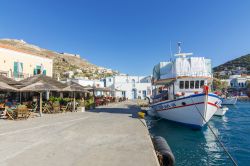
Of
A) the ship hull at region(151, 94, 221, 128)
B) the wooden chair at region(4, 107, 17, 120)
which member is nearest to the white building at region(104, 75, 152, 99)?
the ship hull at region(151, 94, 221, 128)

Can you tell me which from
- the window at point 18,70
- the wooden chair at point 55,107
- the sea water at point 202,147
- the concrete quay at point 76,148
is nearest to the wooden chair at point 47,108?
the wooden chair at point 55,107

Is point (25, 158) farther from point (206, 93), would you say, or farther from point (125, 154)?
point (206, 93)

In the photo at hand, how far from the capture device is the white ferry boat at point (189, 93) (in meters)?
16.8

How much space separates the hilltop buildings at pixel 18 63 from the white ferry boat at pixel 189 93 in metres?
19.5

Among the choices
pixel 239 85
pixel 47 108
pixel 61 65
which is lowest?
pixel 47 108

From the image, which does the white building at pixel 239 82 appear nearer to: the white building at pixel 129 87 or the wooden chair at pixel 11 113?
the white building at pixel 129 87

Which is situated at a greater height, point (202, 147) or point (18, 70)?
point (18, 70)

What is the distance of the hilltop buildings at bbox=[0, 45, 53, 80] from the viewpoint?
2672 cm

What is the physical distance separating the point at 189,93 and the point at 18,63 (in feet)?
74.8

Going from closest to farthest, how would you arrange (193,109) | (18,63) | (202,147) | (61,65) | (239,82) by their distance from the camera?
(202,147), (193,109), (18,63), (239,82), (61,65)

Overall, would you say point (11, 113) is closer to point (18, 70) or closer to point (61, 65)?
point (18, 70)

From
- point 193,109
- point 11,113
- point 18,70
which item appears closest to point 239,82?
point 193,109

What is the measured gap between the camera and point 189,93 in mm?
19484

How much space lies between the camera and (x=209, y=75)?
1955 cm
